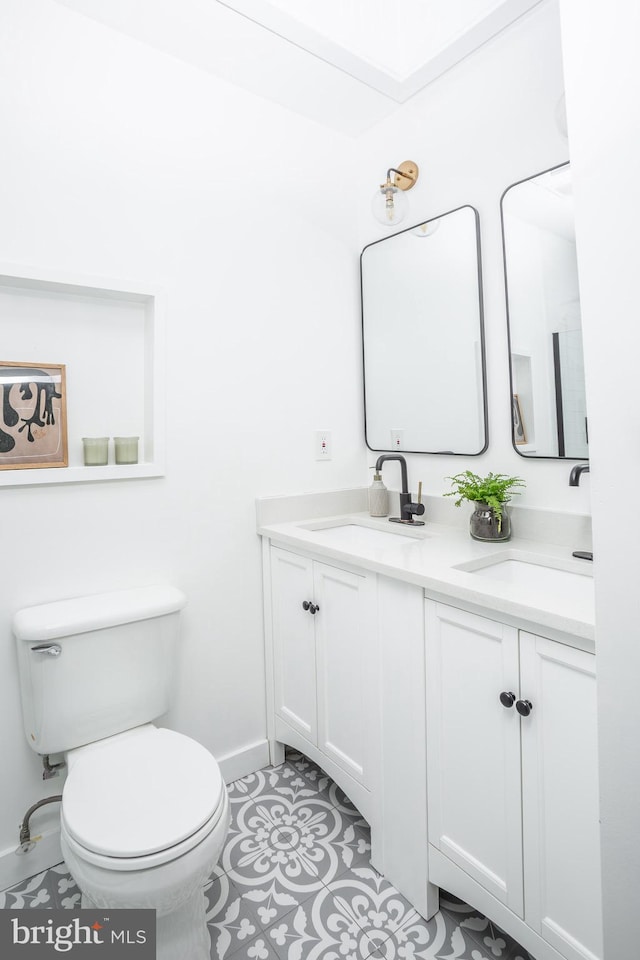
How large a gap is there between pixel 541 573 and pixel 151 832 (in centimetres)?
116

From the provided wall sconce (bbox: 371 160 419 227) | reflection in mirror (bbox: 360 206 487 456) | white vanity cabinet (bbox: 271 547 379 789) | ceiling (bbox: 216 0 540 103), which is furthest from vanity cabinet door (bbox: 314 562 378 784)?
ceiling (bbox: 216 0 540 103)

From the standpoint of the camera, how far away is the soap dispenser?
2082 mm

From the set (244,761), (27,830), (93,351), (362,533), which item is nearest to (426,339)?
(362,533)

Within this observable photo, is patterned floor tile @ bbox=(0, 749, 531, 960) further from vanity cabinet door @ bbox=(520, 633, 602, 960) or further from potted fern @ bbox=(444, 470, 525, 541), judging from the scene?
potted fern @ bbox=(444, 470, 525, 541)

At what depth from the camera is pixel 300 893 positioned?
1402 millimetres

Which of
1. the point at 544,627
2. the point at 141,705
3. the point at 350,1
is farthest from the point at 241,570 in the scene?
the point at 350,1

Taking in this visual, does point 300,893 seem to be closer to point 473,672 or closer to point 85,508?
point 473,672

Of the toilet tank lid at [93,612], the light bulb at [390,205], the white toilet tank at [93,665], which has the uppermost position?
the light bulb at [390,205]

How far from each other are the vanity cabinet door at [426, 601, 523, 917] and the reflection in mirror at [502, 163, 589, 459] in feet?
2.19

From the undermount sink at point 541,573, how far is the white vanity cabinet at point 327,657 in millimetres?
331

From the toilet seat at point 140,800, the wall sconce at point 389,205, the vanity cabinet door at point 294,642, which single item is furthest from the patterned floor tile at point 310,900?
the wall sconce at point 389,205

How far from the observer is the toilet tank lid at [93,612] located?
1.36 m

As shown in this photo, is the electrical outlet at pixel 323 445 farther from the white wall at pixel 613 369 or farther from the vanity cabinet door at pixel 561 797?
the white wall at pixel 613 369

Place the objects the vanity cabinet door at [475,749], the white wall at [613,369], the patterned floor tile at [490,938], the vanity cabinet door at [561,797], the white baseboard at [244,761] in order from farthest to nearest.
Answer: the white baseboard at [244,761], the patterned floor tile at [490,938], the vanity cabinet door at [475,749], the vanity cabinet door at [561,797], the white wall at [613,369]
